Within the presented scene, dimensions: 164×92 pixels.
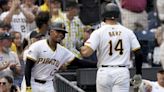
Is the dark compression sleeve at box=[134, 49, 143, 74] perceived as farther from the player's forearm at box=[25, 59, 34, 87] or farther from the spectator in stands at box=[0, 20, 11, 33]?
the spectator in stands at box=[0, 20, 11, 33]

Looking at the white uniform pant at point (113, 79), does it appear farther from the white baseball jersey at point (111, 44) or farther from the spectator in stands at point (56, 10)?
the spectator in stands at point (56, 10)

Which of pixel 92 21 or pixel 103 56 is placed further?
pixel 92 21

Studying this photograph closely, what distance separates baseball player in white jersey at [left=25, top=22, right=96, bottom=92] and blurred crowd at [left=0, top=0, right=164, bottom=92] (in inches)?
14.3

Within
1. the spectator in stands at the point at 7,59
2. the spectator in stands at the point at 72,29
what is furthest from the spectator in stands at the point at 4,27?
the spectator in stands at the point at 72,29

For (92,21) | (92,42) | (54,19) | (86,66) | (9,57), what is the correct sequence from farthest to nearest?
1. (92,21)
2. (54,19)
3. (86,66)
4. (9,57)
5. (92,42)

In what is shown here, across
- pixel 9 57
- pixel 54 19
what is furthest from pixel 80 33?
pixel 9 57

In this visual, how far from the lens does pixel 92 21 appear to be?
14.0 metres

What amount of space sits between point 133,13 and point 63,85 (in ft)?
13.8

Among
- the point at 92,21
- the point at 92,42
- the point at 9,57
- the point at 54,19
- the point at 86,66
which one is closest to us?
the point at 92,42

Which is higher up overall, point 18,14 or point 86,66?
point 18,14

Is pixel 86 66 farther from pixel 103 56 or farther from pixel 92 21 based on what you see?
pixel 92 21

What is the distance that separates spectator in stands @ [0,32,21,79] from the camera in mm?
9734

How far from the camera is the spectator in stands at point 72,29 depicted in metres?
12.2

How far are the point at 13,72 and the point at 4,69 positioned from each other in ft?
0.64
